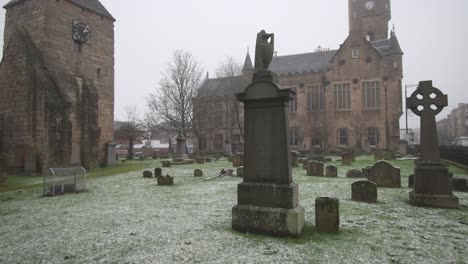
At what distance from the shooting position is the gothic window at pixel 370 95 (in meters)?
35.6

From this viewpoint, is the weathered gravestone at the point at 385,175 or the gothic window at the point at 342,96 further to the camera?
the gothic window at the point at 342,96

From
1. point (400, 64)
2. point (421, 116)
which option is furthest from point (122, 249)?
point (400, 64)

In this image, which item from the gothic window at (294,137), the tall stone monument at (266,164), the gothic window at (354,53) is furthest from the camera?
the gothic window at (294,137)

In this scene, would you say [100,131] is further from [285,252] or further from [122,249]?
[285,252]

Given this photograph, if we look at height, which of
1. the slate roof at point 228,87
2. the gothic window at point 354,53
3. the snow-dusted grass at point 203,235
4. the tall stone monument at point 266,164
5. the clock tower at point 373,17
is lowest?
the snow-dusted grass at point 203,235

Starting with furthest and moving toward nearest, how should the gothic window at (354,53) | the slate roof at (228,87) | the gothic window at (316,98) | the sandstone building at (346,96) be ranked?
1. the gothic window at (316,98)
2. the slate roof at (228,87)
3. the gothic window at (354,53)
4. the sandstone building at (346,96)

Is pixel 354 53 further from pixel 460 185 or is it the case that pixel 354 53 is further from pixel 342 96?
pixel 460 185

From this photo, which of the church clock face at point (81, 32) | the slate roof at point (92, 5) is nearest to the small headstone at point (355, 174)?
the church clock face at point (81, 32)

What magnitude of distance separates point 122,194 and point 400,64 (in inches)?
1438

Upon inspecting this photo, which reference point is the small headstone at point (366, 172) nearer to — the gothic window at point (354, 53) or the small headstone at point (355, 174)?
the small headstone at point (355, 174)

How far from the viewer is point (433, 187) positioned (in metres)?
7.25

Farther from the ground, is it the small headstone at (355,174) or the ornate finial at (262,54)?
the ornate finial at (262,54)

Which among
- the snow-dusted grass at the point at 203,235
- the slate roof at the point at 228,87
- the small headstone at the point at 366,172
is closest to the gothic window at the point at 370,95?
the slate roof at the point at 228,87

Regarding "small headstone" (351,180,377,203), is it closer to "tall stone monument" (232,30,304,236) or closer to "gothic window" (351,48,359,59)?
"tall stone monument" (232,30,304,236)
